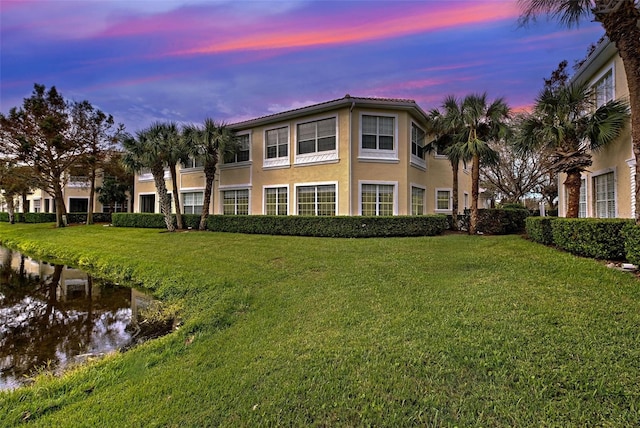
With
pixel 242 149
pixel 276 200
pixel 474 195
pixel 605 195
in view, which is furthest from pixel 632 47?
pixel 242 149

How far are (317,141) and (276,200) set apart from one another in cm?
433

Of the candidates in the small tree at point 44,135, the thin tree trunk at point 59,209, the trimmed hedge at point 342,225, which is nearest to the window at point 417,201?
the trimmed hedge at point 342,225

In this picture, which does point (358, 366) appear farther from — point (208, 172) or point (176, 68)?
point (208, 172)

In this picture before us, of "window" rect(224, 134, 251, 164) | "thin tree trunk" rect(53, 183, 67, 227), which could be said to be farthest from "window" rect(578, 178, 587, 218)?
"thin tree trunk" rect(53, 183, 67, 227)

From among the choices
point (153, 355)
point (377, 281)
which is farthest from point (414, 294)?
point (153, 355)

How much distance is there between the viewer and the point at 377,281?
738 cm

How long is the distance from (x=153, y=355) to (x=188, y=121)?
58.1ft

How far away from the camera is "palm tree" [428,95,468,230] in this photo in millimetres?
15203

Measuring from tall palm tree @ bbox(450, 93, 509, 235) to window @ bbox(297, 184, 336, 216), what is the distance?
6663 millimetres

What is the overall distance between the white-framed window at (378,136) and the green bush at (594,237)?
880cm

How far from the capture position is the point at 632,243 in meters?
6.59

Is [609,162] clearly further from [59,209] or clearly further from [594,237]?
[59,209]

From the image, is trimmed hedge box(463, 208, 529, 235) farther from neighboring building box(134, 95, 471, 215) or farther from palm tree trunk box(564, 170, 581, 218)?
palm tree trunk box(564, 170, 581, 218)

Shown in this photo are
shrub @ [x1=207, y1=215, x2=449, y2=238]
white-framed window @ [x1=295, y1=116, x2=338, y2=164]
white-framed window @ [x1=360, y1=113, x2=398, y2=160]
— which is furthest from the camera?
white-framed window @ [x1=295, y1=116, x2=338, y2=164]
